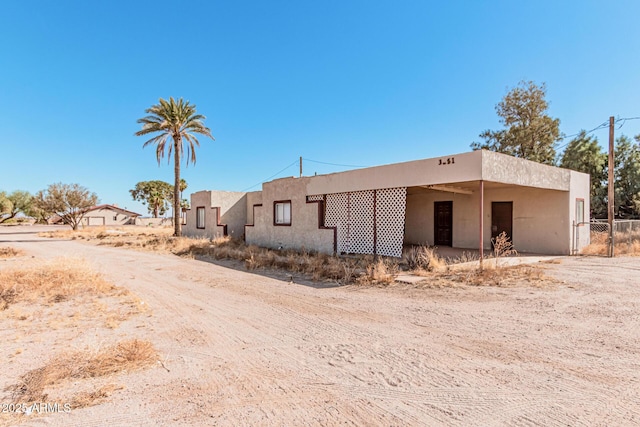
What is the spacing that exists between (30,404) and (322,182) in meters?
11.4

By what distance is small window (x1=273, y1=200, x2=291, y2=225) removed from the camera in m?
15.5

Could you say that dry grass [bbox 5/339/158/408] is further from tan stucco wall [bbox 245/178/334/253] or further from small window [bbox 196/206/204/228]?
small window [bbox 196/206/204/228]

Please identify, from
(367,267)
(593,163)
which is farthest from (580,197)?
(593,163)

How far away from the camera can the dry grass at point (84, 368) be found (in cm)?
318

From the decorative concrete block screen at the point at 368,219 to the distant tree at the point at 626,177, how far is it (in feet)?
72.2

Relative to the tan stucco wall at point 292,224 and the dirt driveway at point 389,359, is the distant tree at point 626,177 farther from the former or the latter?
the tan stucco wall at point 292,224

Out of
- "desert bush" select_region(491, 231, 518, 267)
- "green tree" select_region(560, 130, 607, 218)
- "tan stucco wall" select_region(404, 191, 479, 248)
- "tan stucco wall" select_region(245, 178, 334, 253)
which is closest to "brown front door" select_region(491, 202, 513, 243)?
"desert bush" select_region(491, 231, 518, 267)

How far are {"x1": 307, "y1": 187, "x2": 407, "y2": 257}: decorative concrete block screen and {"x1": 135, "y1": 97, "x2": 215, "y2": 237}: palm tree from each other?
13.3 metres

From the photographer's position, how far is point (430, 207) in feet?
52.3

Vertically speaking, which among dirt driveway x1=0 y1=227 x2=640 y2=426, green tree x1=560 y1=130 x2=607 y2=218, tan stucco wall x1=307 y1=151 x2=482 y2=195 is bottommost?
dirt driveway x1=0 y1=227 x2=640 y2=426

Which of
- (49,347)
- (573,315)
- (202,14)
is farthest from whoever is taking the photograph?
(202,14)

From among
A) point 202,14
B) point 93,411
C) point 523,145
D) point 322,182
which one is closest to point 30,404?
point 93,411

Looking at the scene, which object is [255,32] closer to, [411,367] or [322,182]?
[322,182]

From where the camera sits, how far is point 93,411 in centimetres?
294
